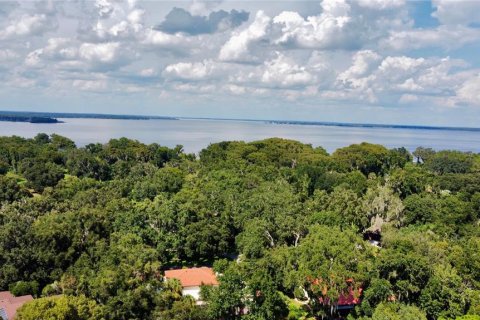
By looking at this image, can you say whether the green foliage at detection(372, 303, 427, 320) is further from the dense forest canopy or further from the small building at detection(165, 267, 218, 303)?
the small building at detection(165, 267, 218, 303)

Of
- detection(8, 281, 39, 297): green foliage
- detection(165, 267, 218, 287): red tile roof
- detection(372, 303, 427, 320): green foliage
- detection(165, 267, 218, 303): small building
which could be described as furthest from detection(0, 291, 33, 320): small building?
detection(372, 303, 427, 320): green foliage

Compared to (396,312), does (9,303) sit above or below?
below

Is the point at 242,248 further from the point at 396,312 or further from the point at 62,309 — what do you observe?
the point at 62,309

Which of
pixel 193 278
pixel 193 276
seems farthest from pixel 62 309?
pixel 193 276

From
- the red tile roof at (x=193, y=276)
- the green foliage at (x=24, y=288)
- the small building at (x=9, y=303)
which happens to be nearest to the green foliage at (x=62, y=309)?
the small building at (x=9, y=303)

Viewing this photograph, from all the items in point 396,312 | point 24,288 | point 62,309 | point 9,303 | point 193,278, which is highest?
point 62,309

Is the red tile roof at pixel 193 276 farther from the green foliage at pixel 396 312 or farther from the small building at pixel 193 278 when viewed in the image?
the green foliage at pixel 396 312

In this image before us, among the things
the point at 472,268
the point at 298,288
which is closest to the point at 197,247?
the point at 298,288
